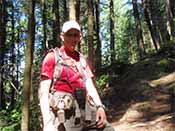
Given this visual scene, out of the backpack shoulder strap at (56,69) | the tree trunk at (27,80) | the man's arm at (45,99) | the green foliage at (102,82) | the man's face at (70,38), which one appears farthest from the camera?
the green foliage at (102,82)

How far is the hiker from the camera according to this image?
12.4 ft

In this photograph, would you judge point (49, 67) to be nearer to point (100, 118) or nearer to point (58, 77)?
point (58, 77)

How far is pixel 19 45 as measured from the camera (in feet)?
126

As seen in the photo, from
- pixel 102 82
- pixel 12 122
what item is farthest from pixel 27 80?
pixel 102 82

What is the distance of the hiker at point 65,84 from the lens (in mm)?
3779

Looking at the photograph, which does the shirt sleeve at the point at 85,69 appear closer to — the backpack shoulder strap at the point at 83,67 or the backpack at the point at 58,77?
the backpack shoulder strap at the point at 83,67

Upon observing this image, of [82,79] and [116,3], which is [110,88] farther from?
[116,3]

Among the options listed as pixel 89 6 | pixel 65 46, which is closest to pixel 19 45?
pixel 89 6

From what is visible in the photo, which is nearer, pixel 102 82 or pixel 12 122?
pixel 12 122

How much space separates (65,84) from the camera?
12.6 ft

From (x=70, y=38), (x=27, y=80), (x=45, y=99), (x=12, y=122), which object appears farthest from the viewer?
(x=12, y=122)

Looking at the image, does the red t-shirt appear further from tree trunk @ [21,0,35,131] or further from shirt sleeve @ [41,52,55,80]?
tree trunk @ [21,0,35,131]

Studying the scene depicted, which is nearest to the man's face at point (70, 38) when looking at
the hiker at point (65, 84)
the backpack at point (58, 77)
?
the hiker at point (65, 84)

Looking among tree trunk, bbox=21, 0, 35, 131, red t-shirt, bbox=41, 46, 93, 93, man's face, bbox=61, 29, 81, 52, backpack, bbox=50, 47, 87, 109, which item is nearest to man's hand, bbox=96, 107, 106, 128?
backpack, bbox=50, 47, 87, 109
